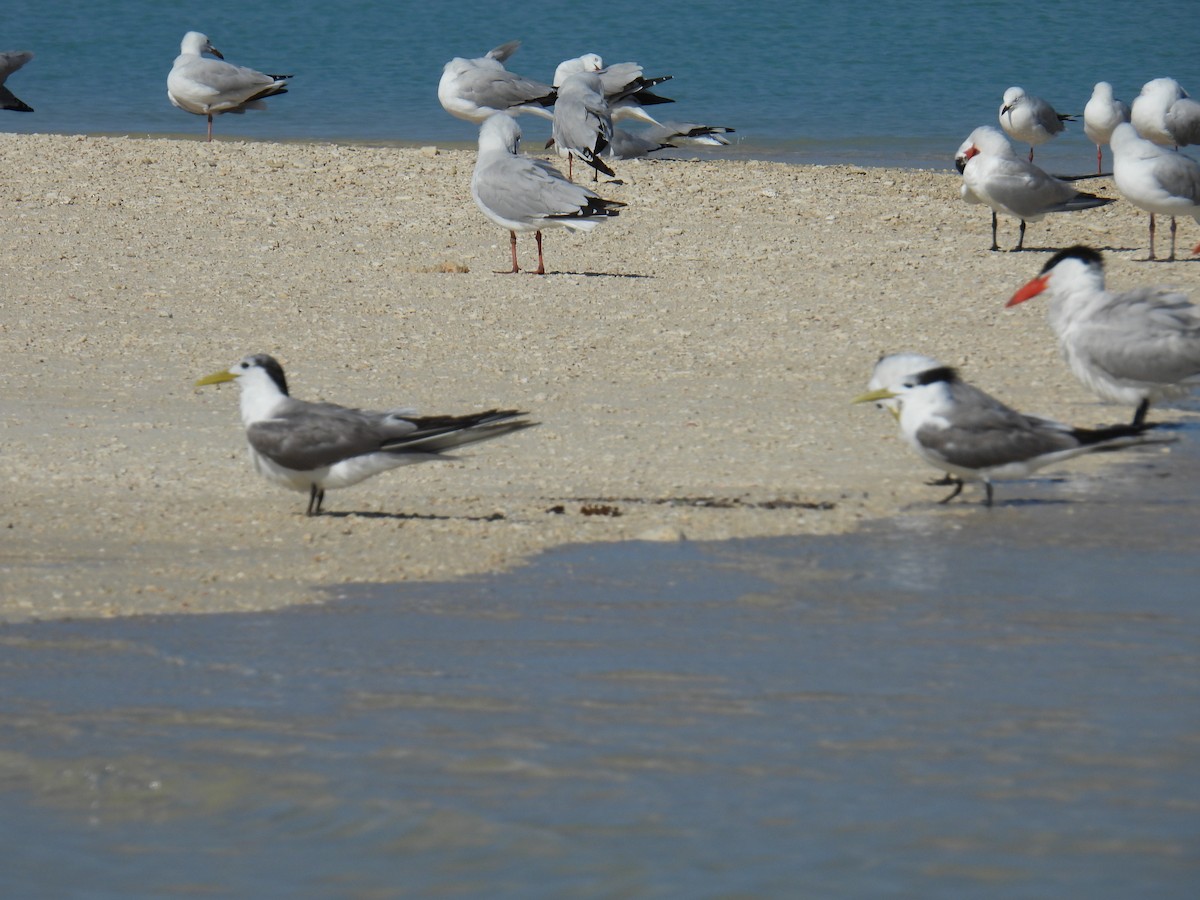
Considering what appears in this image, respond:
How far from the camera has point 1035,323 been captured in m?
10.5

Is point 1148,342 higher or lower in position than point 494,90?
lower

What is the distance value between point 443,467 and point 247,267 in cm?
476

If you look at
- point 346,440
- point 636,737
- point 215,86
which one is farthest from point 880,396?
point 215,86

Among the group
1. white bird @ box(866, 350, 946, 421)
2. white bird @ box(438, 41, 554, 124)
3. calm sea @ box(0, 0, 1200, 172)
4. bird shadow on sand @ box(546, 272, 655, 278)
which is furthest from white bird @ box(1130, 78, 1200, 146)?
white bird @ box(866, 350, 946, 421)

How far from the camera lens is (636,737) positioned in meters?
4.18

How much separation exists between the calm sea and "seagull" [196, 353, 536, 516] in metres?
14.4

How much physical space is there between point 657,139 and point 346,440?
40.3ft

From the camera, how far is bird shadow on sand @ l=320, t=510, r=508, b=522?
21.3 feet

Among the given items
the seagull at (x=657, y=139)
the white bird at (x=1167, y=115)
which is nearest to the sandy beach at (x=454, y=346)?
the seagull at (x=657, y=139)

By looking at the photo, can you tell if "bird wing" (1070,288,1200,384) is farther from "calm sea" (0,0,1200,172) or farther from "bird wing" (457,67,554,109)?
"calm sea" (0,0,1200,172)

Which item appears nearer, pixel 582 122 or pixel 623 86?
pixel 582 122

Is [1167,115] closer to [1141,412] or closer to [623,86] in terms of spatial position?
[623,86]

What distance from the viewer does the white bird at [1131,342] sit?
791 cm

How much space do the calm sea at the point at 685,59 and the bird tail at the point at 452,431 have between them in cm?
1440
